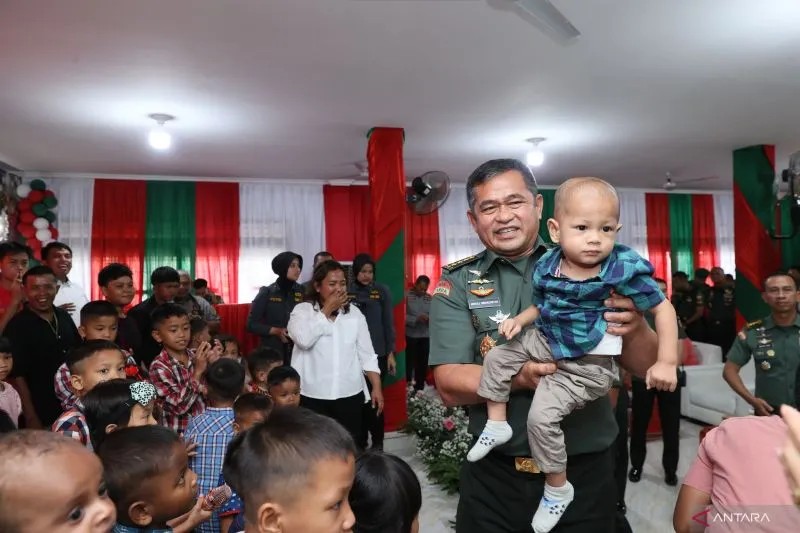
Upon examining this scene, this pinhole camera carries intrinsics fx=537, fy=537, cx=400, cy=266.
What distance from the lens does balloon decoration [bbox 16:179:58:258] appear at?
7.19 m

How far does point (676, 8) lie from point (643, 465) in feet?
10.5

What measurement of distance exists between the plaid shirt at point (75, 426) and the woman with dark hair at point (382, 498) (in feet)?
3.82

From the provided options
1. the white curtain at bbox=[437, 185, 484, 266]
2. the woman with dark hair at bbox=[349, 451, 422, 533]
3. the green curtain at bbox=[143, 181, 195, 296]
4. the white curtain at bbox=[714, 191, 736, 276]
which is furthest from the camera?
the white curtain at bbox=[714, 191, 736, 276]

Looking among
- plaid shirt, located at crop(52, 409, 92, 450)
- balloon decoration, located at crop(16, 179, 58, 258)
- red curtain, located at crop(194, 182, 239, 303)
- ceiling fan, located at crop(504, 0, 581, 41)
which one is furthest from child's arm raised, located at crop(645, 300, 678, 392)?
balloon decoration, located at crop(16, 179, 58, 258)

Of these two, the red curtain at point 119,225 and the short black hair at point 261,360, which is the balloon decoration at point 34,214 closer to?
the red curtain at point 119,225

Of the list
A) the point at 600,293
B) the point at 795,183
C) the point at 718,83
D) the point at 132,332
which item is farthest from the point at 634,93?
the point at 132,332

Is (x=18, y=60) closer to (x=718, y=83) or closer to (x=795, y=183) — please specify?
(x=718, y=83)

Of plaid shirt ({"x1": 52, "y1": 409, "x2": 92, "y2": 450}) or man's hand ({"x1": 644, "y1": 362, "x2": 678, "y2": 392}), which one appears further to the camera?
plaid shirt ({"x1": 52, "y1": 409, "x2": 92, "y2": 450})

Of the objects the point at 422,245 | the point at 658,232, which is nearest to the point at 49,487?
the point at 422,245

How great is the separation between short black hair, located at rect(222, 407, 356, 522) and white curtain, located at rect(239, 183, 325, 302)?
7534mm

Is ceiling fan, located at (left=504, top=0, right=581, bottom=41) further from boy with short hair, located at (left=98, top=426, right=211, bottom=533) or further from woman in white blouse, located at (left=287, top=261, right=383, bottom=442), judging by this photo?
boy with short hair, located at (left=98, top=426, right=211, bottom=533)

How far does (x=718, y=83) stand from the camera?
13.8 ft

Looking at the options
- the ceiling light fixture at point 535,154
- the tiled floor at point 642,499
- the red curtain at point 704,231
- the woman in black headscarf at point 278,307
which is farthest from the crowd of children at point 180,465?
the red curtain at point 704,231

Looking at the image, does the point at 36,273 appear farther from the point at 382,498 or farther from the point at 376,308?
the point at 382,498
